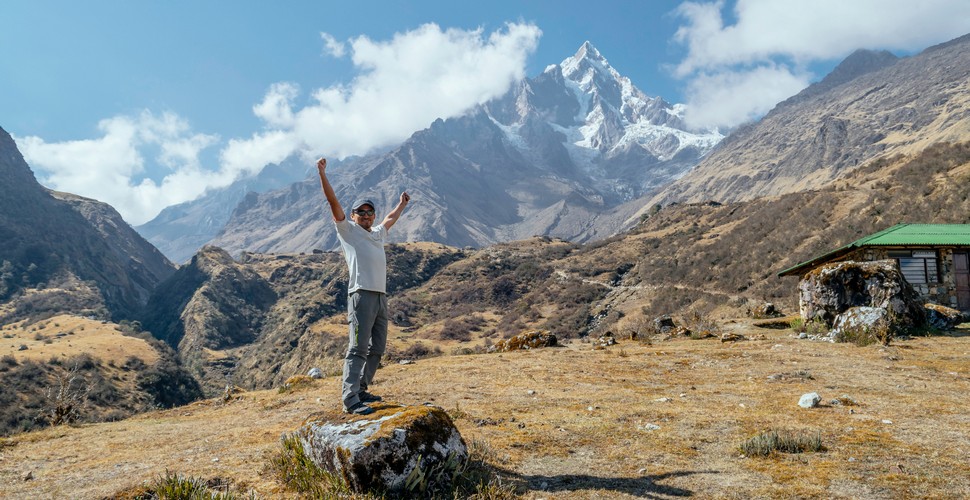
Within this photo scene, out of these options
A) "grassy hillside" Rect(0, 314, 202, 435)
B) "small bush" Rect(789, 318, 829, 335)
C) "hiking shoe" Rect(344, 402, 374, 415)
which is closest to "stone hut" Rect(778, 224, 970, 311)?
"small bush" Rect(789, 318, 829, 335)

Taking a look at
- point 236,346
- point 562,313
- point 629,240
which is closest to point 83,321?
point 236,346

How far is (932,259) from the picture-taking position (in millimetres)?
20109

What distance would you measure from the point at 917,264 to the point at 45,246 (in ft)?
597

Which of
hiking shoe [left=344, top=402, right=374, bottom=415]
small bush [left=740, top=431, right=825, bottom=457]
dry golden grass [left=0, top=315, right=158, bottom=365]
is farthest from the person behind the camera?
dry golden grass [left=0, top=315, right=158, bottom=365]

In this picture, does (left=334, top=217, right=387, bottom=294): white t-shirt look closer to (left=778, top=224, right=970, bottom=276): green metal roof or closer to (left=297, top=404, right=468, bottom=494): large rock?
(left=297, top=404, right=468, bottom=494): large rock

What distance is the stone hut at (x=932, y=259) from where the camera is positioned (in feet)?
64.7

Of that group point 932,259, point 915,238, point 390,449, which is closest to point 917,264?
point 932,259

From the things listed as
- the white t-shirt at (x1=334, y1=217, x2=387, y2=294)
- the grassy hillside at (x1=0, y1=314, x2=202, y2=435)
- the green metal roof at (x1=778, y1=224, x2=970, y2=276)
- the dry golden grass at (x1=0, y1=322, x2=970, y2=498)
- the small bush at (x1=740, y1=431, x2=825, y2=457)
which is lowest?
the grassy hillside at (x1=0, y1=314, x2=202, y2=435)

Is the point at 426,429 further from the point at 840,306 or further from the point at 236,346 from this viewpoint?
the point at 236,346

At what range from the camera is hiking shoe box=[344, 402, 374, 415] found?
538cm

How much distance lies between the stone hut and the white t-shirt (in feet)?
67.6

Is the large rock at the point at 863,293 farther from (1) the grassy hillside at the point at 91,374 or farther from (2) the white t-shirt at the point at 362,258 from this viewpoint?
(1) the grassy hillside at the point at 91,374

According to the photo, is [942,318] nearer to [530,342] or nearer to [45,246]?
[530,342]

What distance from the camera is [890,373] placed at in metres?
10.1
